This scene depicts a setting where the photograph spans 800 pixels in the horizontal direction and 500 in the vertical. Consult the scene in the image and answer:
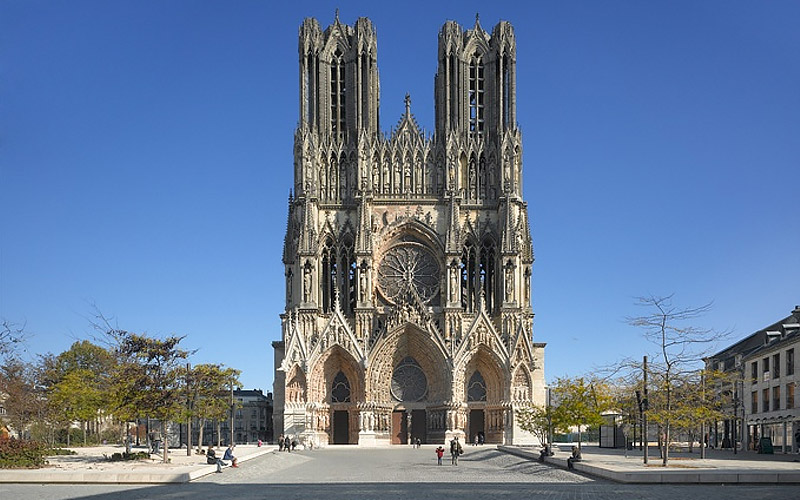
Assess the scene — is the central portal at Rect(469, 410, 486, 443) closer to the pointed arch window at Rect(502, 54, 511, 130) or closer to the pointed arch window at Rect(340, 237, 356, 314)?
the pointed arch window at Rect(340, 237, 356, 314)

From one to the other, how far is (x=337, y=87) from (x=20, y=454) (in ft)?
154

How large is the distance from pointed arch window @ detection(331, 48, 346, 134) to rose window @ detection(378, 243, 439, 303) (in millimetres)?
11288

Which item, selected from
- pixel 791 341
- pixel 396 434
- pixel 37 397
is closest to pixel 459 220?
pixel 396 434

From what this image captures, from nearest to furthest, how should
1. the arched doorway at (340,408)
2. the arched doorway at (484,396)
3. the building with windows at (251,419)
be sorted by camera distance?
1. the arched doorway at (484,396)
2. the arched doorway at (340,408)
3. the building with windows at (251,419)

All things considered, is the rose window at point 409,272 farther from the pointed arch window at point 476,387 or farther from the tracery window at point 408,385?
the pointed arch window at point 476,387

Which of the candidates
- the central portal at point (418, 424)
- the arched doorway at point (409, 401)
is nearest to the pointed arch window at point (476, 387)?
the arched doorway at point (409, 401)

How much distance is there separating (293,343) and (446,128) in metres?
21.0

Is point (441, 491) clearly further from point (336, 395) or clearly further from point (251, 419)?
point (251, 419)

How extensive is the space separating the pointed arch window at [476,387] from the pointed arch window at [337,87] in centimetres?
2244

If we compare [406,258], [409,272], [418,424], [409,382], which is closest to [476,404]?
[418,424]

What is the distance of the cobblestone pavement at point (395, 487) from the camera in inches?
1096

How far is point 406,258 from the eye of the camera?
77.8 meters

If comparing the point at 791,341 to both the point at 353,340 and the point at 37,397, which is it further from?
the point at 37,397

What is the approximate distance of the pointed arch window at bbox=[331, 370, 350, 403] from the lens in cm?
7500
